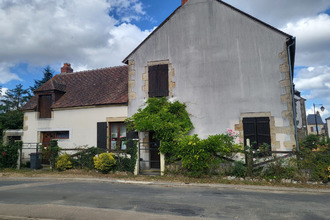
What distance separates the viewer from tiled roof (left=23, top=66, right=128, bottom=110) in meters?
13.1

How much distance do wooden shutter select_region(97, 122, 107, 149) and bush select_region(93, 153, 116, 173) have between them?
6.14ft

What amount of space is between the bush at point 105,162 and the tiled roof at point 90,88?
300cm

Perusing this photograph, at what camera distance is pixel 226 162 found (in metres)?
9.49

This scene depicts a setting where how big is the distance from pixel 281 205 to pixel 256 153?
11.4 ft

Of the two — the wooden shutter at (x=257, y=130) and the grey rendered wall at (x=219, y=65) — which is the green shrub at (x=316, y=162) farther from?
the wooden shutter at (x=257, y=130)

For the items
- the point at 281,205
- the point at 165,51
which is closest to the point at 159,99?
the point at 165,51

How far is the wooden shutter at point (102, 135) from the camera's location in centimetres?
1248

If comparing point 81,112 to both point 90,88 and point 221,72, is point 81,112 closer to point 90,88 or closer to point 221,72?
point 90,88

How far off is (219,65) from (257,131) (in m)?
3.42

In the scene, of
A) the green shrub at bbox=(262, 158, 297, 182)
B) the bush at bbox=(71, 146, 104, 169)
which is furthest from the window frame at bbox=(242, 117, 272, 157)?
the bush at bbox=(71, 146, 104, 169)

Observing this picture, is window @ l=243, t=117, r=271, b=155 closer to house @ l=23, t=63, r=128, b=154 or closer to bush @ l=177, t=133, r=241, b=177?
bush @ l=177, t=133, r=241, b=177

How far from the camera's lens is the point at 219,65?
436 inches

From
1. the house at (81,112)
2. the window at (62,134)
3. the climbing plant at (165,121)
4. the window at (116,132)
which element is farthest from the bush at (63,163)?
the climbing plant at (165,121)

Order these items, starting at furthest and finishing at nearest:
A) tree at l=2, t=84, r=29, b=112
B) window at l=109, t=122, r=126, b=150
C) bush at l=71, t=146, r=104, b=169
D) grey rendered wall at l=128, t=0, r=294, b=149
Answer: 1. tree at l=2, t=84, r=29, b=112
2. window at l=109, t=122, r=126, b=150
3. bush at l=71, t=146, r=104, b=169
4. grey rendered wall at l=128, t=0, r=294, b=149
